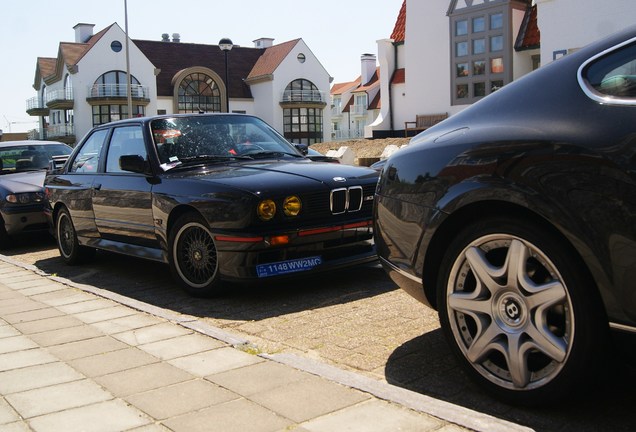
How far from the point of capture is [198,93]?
73.8 m

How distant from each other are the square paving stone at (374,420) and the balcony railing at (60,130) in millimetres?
71058

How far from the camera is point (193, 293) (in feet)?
20.1

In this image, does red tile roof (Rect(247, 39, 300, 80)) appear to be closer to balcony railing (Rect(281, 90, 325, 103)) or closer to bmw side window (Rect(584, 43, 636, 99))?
balcony railing (Rect(281, 90, 325, 103))

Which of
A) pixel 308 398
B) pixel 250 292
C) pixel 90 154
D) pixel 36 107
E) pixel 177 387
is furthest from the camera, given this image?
pixel 36 107

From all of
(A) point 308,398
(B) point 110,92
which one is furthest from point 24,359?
(B) point 110,92

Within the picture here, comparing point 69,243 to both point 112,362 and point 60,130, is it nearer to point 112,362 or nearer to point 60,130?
point 112,362

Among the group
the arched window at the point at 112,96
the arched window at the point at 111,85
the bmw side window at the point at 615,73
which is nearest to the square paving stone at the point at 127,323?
the bmw side window at the point at 615,73

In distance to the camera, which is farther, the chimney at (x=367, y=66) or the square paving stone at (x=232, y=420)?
the chimney at (x=367, y=66)

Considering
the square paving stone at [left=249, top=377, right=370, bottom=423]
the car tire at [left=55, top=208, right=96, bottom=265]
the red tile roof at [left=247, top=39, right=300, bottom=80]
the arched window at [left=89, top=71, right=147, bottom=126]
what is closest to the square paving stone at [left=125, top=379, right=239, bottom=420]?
the square paving stone at [left=249, top=377, right=370, bottom=423]

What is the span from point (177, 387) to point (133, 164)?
11.3 feet

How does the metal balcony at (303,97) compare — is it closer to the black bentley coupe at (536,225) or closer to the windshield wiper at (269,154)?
the windshield wiper at (269,154)

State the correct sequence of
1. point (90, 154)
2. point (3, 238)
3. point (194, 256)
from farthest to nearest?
point (3, 238)
point (90, 154)
point (194, 256)

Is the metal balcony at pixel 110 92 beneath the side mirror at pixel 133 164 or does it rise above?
above

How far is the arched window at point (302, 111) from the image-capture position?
7531 cm
